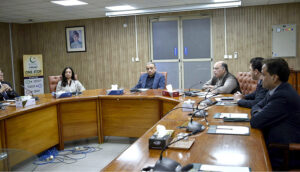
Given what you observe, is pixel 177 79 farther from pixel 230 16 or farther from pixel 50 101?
pixel 50 101

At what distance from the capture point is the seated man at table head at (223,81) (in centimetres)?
417

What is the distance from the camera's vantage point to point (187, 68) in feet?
25.1

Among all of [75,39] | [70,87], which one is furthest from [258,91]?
[75,39]

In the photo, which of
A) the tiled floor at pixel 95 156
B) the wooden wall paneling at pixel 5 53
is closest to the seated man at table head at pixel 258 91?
the tiled floor at pixel 95 156

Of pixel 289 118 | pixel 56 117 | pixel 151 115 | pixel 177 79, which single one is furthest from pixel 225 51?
pixel 289 118

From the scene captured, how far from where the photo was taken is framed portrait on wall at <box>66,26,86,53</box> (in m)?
8.40

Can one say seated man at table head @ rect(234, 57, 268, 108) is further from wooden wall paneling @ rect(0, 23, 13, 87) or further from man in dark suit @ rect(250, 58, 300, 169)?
wooden wall paneling @ rect(0, 23, 13, 87)

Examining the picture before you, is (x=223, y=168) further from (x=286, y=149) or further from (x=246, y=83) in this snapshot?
(x=246, y=83)

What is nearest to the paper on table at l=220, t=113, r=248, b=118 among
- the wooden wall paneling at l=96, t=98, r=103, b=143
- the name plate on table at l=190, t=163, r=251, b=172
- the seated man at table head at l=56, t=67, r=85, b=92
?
the name plate on table at l=190, t=163, r=251, b=172

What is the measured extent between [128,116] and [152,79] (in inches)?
50.8

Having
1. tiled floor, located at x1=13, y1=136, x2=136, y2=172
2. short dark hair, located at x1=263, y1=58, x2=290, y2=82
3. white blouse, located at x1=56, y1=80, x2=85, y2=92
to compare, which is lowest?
tiled floor, located at x1=13, y1=136, x2=136, y2=172

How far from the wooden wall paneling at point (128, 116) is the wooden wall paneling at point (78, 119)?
17 centimetres

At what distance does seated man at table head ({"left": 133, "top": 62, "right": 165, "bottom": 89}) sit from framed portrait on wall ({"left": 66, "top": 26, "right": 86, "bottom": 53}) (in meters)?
3.75

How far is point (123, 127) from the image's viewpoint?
170 inches
